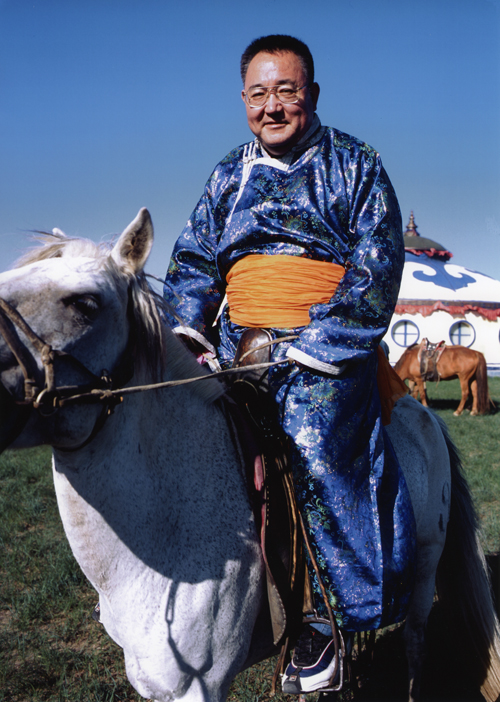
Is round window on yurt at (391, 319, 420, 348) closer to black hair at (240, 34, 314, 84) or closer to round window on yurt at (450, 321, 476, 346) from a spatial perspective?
round window on yurt at (450, 321, 476, 346)

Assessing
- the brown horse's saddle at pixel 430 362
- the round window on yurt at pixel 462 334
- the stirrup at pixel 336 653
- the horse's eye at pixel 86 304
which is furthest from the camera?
the round window on yurt at pixel 462 334

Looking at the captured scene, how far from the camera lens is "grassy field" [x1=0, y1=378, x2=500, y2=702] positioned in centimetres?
291

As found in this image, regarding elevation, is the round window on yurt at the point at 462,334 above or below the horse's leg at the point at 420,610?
above

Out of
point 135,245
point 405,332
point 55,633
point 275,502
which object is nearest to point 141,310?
point 135,245

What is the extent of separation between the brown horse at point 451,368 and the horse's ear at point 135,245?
13.3 metres

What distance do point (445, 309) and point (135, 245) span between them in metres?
24.3

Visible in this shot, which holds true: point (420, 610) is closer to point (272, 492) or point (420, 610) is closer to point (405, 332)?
point (272, 492)

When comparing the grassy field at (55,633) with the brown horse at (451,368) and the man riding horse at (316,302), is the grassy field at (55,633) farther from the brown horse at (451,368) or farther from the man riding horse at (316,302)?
the brown horse at (451,368)

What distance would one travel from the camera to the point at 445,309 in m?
23.7

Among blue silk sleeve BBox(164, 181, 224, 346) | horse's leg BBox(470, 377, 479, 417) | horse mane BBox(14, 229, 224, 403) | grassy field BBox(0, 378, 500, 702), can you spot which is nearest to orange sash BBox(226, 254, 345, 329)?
blue silk sleeve BBox(164, 181, 224, 346)

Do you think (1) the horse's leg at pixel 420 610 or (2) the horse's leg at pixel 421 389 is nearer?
(1) the horse's leg at pixel 420 610

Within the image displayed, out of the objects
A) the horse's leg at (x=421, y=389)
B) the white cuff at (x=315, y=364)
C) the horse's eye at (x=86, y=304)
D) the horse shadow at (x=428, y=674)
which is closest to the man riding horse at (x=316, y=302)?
the white cuff at (x=315, y=364)

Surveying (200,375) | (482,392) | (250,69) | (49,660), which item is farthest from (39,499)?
(482,392)

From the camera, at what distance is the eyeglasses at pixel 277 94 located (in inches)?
84.8
